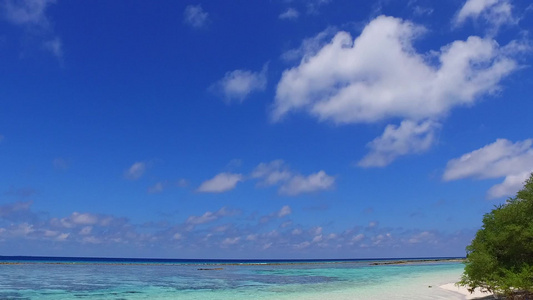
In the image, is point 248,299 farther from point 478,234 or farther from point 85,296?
point 478,234

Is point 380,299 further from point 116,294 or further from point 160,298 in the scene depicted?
point 116,294

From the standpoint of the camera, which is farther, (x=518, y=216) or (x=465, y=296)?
(x=465, y=296)

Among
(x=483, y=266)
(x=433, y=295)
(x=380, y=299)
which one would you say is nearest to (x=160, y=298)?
(x=380, y=299)

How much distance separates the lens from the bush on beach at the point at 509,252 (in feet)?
68.6

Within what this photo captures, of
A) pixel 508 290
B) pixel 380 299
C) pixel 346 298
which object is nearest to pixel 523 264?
pixel 508 290

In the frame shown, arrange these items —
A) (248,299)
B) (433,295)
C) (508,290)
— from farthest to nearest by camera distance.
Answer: (248,299) < (433,295) < (508,290)

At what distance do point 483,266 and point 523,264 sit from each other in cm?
188

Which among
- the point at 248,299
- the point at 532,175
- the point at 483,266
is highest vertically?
the point at 532,175

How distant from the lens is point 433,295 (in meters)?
31.3

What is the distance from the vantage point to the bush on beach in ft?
68.6

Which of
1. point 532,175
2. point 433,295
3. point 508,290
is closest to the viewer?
point 508,290

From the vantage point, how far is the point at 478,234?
25062 mm

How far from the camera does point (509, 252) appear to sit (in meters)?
22.2

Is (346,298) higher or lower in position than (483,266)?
lower
